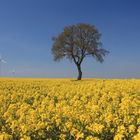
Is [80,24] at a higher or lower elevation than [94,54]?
higher

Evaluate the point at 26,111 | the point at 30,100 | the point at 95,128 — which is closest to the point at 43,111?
the point at 26,111

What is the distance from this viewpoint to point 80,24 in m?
55.7

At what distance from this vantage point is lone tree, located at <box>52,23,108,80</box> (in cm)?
5416

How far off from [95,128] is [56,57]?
45834 mm

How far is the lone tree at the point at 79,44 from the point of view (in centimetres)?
5416

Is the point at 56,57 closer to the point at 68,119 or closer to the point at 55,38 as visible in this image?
the point at 55,38

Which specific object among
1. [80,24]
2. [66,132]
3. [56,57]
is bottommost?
[66,132]

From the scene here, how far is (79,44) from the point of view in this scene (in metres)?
54.3

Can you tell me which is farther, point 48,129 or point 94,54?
point 94,54

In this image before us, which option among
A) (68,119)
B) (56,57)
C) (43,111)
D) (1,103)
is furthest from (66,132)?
(56,57)

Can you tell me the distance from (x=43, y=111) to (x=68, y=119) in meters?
1.30

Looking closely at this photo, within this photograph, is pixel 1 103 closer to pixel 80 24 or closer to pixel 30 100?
pixel 30 100

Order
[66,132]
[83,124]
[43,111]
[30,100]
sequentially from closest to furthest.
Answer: [66,132] → [83,124] → [43,111] → [30,100]

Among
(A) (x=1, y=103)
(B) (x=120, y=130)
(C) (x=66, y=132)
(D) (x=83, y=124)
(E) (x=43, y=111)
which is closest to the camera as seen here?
(B) (x=120, y=130)
